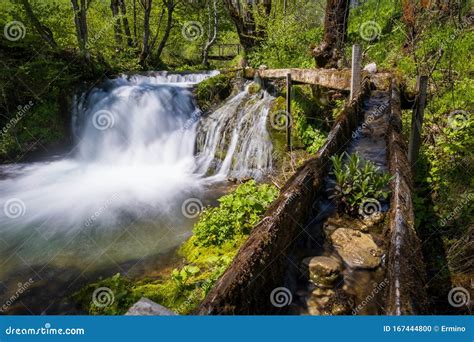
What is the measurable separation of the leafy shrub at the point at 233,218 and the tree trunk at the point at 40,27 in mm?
12609

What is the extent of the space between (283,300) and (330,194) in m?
1.87

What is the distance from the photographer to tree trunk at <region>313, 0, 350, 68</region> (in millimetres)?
10391

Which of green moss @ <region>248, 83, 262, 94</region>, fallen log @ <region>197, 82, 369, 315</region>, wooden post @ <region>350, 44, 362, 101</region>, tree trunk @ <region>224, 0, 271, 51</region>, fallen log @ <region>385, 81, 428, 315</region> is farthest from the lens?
tree trunk @ <region>224, 0, 271, 51</region>

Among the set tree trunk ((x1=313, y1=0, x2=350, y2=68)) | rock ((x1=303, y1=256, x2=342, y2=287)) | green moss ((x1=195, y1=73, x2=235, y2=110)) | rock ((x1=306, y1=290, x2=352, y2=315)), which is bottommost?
rock ((x1=306, y1=290, x2=352, y2=315))

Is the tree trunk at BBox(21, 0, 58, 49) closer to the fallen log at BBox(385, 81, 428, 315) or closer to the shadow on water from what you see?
the shadow on water

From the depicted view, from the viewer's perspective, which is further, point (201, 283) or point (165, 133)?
point (165, 133)

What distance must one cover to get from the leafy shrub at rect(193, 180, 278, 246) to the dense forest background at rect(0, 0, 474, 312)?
2.81 meters

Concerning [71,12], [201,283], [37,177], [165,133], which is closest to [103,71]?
[71,12]

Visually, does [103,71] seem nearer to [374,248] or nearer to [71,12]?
[71,12]

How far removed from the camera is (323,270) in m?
3.18

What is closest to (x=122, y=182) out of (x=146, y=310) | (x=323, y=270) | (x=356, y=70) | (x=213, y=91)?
(x=213, y=91)

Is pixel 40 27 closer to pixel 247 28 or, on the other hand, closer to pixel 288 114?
pixel 247 28

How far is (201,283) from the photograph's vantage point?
4465 mm

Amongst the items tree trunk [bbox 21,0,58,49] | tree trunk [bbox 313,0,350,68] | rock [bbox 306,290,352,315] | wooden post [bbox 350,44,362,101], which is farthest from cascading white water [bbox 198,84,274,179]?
tree trunk [bbox 21,0,58,49]
